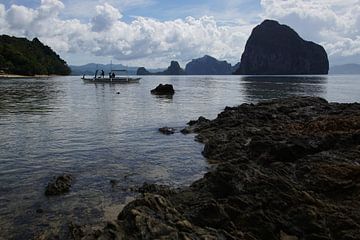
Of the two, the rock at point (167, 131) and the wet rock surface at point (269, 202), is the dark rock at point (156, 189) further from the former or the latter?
the rock at point (167, 131)

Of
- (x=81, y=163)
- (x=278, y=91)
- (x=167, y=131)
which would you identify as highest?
(x=81, y=163)

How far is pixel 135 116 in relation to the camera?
45.1m

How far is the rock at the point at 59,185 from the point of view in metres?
16.4

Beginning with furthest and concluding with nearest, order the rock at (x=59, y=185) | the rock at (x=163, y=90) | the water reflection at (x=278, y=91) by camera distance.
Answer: the rock at (x=163, y=90) < the water reflection at (x=278, y=91) < the rock at (x=59, y=185)

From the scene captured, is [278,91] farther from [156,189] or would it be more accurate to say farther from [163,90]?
[156,189]

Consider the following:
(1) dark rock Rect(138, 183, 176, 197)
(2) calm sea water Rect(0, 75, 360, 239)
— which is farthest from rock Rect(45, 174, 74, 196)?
(1) dark rock Rect(138, 183, 176, 197)

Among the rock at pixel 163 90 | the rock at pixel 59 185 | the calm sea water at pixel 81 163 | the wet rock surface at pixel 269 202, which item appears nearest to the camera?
the wet rock surface at pixel 269 202

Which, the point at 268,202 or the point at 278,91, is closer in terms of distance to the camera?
the point at 268,202

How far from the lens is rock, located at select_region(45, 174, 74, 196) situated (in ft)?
53.9

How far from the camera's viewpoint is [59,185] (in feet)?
55.8

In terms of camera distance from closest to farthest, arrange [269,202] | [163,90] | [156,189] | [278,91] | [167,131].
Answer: [269,202] → [156,189] → [167,131] → [163,90] → [278,91]

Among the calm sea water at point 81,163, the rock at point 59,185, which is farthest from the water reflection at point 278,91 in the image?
the rock at point 59,185

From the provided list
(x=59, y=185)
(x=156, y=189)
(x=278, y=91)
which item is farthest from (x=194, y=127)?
(x=278, y=91)

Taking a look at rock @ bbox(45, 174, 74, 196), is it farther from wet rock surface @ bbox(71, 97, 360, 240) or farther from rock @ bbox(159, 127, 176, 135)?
rock @ bbox(159, 127, 176, 135)
